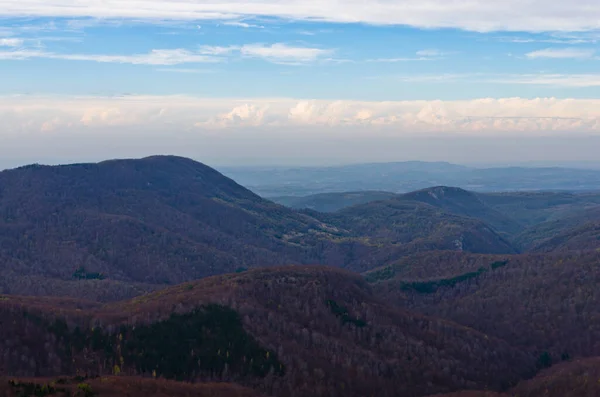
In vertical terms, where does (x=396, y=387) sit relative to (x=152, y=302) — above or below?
below

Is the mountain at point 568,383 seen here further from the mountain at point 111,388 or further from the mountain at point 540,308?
the mountain at point 111,388

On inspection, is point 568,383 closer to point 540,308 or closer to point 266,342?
point 540,308

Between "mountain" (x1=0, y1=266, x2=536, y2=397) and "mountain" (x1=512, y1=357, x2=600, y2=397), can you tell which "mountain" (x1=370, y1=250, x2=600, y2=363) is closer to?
"mountain" (x1=0, y1=266, x2=536, y2=397)

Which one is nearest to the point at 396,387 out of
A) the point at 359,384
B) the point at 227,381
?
the point at 359,384

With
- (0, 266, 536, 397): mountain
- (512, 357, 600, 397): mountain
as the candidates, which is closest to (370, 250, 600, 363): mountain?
(0, 266, 536, 397): mountain

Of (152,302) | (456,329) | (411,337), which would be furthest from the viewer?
(456,329)

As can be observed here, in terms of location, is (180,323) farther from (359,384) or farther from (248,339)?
(359,384)

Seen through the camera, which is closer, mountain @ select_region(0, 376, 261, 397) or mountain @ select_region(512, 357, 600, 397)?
mountain @ select_region(0, 376, 261, 397)

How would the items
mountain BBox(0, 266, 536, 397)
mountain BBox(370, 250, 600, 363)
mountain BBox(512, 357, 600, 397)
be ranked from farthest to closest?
mountain BBox(370, 250, 600, 363) → mountain BBox(512, 357, 600, 397) → mountain BBox(0, 266, 536, 397)
